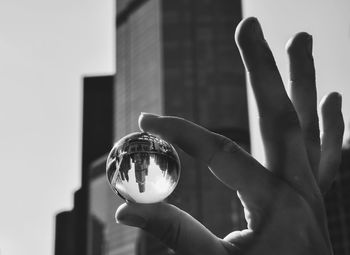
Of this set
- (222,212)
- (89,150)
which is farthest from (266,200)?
(89,150)

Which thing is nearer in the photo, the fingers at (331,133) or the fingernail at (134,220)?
the fingernail at (134,220)

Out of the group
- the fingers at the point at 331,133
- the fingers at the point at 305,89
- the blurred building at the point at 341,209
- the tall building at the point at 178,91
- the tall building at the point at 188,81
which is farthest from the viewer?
the tall building at the point at 178,91

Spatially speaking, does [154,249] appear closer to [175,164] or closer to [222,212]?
[222,212]

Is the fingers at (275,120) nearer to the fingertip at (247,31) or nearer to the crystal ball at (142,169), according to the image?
the fingertip at (247,31)

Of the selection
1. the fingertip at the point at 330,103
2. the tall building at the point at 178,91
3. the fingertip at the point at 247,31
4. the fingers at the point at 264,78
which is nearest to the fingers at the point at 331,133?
the fingertip at the point at 330,103

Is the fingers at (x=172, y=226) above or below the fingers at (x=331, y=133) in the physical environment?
below

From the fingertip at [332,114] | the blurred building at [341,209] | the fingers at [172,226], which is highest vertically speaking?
the fingertip at [332,114]

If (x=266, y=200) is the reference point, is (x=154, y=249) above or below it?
below

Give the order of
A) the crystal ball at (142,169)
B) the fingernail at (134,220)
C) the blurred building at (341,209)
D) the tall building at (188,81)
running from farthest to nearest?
the tall building at (188,81)
the blurred building at (341,209)
the crystal ball at (142,169)
the fingernail at (134,220)
